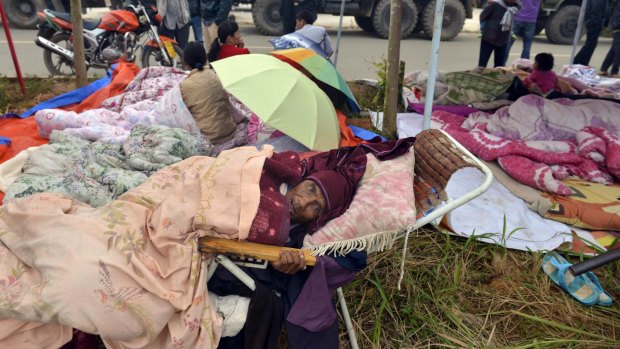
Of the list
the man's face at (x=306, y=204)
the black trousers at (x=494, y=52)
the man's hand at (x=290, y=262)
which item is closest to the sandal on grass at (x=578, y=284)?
the man's face at (x=306, y=204)

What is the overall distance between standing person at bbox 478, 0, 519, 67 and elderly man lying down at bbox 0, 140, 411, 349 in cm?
458

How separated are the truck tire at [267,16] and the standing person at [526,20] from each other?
Result: 14.5 ft

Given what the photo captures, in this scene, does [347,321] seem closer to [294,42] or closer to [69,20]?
[294,42]

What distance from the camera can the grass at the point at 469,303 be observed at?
2.13 meters

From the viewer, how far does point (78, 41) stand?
13.6ft

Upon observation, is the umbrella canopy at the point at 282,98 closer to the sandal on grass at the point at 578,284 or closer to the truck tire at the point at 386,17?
the sandal on grass at the point at 578,284

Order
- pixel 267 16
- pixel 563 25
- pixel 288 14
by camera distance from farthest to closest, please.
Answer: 1. pixel 563 25
2. pixel 267 16
3. pixel 288 14

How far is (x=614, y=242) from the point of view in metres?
2.69

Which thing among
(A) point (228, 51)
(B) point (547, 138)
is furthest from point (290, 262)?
(A) point (228, 51)

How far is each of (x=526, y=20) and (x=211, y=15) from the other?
440 centimetres

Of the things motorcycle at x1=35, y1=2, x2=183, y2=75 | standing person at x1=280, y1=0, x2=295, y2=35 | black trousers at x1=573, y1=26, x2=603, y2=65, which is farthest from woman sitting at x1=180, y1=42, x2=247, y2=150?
black trousers at x1=573, y1=26, x2=603, y2=65

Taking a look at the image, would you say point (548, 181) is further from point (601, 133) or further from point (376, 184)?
point (376, 184)

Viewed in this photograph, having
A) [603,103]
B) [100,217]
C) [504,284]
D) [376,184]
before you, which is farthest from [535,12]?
[100,217]

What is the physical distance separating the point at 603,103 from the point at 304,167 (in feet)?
10.6
